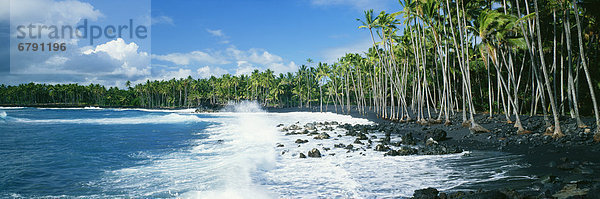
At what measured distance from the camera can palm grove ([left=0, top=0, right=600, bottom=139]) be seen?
1630 cm

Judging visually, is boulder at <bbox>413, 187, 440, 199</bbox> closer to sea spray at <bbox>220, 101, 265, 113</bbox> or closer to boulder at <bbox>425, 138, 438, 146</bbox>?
boulder at <bbox>425, 138, 438, 146</bbox>

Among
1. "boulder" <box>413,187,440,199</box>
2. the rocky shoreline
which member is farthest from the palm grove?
"boulder" <box>413,187,440,199</box>

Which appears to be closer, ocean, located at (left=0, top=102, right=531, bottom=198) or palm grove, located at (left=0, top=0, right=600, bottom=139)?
ocean, located at (left=0, top=102, right=531, bottom=198)

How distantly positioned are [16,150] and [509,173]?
24754 mm

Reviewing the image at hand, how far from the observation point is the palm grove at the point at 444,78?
53.5ft

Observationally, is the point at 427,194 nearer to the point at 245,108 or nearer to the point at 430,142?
the point at 430,142

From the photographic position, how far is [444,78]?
71.0 feet

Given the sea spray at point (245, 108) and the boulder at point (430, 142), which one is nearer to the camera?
the boulder at point (430, 142)

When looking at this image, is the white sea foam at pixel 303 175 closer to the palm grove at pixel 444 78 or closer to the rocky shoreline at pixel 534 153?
the rocky shoreline at pixel 534 153

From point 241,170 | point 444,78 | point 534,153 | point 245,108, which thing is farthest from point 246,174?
point 245,108

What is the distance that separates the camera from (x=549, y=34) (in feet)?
71.8

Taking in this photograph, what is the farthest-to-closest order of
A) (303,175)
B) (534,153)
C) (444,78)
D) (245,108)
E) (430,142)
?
(245,108), (444,78), (430,142), (534,153), (303,175)

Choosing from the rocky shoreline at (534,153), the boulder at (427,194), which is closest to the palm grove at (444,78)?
the rocky shoreline at (534,153)

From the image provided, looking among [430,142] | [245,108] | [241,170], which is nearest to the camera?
[241,170]
